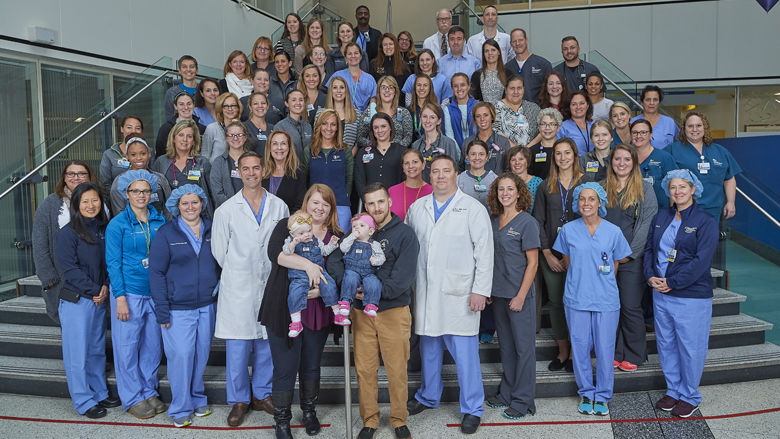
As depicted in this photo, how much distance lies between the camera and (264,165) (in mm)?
5043

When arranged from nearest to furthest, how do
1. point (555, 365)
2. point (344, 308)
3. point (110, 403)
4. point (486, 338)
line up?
1. point (344, 308)
2. point (110, 403)
3. point (555, 365)
4. point (486, 338)

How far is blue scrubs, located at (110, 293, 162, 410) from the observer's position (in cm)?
452

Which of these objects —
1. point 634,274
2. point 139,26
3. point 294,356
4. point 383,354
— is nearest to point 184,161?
point 294,356

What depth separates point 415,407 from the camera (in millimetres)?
4500

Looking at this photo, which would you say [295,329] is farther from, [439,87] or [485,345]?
[439,87]

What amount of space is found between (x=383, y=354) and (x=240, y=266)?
1229mm

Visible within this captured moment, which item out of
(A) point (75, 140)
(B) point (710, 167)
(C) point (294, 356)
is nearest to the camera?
(C) point (294, 356)

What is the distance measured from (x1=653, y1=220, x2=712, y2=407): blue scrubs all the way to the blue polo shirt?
1.28 m

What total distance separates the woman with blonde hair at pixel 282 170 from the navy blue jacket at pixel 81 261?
1423 mm

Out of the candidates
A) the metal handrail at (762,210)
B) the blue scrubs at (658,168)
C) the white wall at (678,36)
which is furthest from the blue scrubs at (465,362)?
the white wall at (678,36)

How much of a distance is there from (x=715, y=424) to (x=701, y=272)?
1114 millimetres

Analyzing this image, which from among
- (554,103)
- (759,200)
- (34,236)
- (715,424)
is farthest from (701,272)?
(34,236)

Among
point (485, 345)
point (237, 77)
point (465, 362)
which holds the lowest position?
point (485, 345)

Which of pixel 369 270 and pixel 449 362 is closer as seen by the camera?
pixel 369 270
